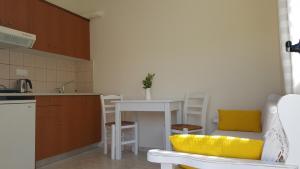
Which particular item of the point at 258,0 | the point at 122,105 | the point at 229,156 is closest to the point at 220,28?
the point at 258,0

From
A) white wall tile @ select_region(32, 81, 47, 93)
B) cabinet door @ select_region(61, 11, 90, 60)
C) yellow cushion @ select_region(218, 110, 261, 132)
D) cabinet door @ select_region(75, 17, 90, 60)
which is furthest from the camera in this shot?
cabinet door @ select_region(75, 17, 90, 60)

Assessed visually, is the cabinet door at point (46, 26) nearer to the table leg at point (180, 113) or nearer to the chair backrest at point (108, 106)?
the chair backrest at point (108, 106)

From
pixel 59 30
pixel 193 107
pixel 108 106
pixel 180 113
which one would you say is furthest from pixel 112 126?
pixel 59 30

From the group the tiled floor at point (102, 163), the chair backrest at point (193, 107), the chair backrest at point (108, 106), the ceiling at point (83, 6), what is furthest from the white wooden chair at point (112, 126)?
the ceiling at point (83, 6)

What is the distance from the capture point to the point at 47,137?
3.08 metres

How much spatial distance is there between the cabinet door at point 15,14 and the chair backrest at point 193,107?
2363 mm

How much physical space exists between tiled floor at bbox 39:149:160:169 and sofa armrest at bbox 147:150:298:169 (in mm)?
1913

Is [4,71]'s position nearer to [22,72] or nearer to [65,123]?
[22,72]

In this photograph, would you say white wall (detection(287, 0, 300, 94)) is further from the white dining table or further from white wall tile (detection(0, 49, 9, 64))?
white wall tile (detection(0, 49, 9, 64))

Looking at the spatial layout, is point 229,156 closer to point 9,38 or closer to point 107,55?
point 9,38

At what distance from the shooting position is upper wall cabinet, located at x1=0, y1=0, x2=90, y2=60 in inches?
117

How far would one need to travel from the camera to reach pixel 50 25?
3521 millimetres

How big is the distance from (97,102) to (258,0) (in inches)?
111

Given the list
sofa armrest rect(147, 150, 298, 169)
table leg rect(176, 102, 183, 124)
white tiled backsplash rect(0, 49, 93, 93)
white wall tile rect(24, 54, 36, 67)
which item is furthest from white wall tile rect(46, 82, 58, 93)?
sofa armrest rect(147, 150, 298, 169)
